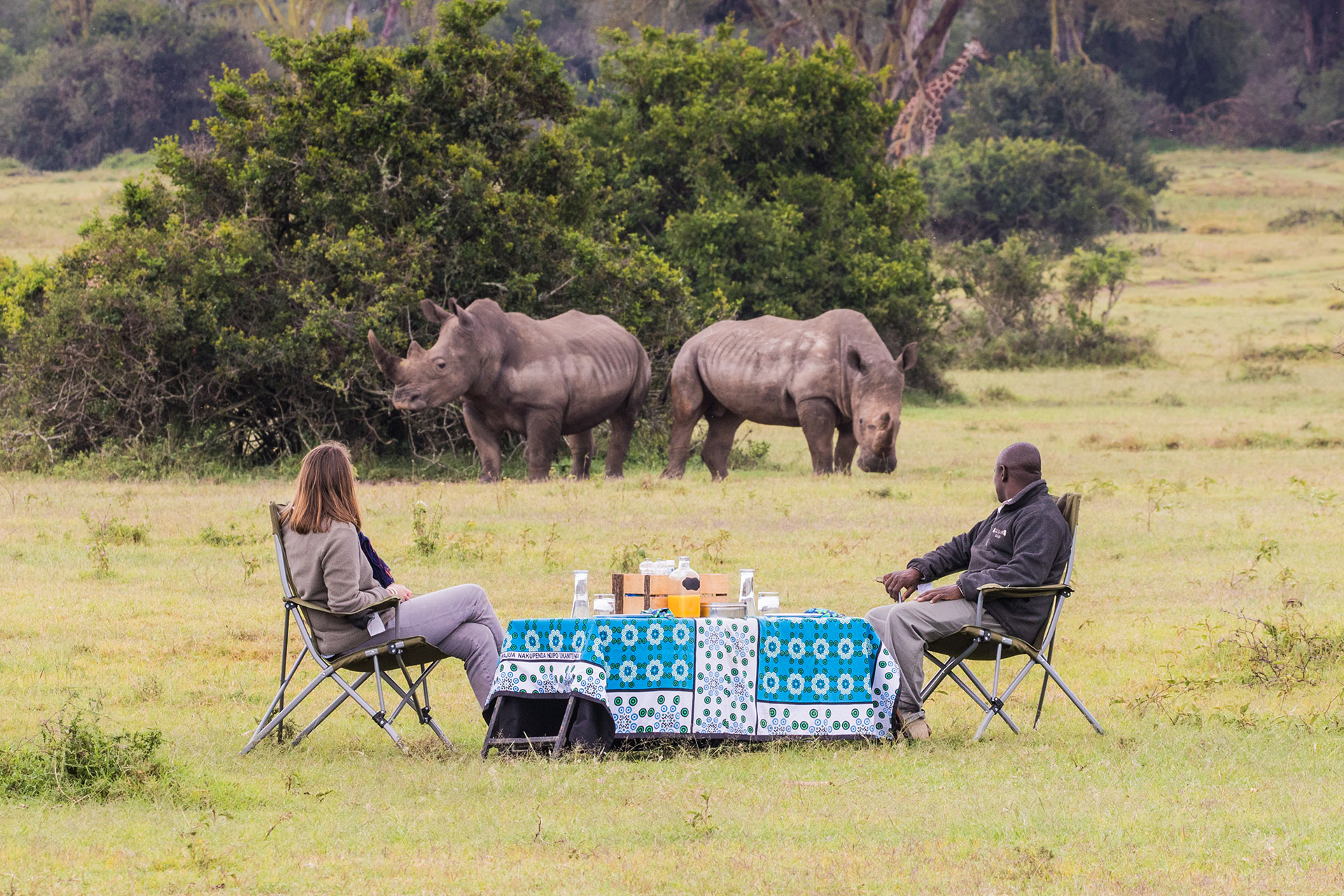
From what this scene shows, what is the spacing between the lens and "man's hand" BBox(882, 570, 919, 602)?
25.7 feet

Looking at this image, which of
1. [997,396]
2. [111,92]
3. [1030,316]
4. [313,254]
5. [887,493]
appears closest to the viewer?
[887,493]

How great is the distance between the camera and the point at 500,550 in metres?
12.8

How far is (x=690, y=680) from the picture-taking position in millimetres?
7219

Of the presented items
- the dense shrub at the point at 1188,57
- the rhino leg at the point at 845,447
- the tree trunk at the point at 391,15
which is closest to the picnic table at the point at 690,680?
the rhino leg at the point at 845,447

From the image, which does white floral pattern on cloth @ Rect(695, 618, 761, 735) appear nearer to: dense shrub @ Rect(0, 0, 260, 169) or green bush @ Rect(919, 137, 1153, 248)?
green bush @ Rect(919, 137, 1153, 248)

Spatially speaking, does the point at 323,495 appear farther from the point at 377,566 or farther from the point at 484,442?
the point at 484,442

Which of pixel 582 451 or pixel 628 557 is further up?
pixel 628 557

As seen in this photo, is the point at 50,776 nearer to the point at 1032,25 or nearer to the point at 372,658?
the point at 372,658

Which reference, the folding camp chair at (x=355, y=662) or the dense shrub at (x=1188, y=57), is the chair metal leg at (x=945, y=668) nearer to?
Result: the folding camp chair at (x=355, y=662)

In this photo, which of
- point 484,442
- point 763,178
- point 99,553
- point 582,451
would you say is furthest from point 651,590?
point 763,178

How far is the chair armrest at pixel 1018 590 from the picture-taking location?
741cm

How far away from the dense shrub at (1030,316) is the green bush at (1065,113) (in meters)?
20.4

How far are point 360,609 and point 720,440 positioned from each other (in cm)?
1285

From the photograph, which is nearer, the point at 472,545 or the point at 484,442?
the point at 472,545
